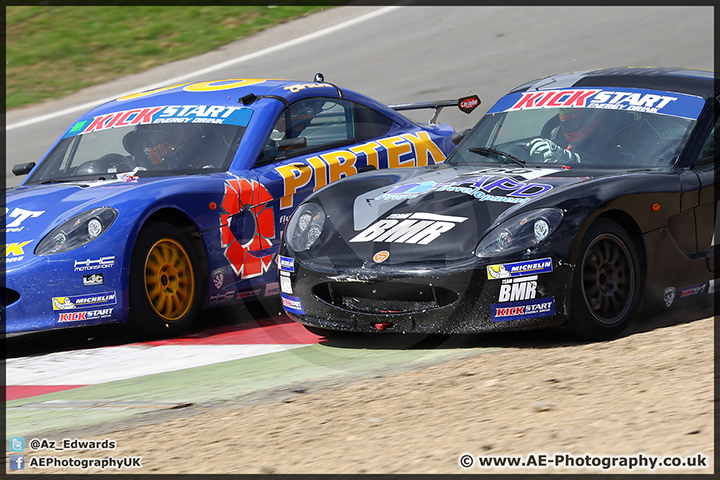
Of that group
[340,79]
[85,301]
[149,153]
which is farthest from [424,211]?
[340,79]

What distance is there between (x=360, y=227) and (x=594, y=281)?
48.3 inches

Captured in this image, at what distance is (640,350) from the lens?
434cm

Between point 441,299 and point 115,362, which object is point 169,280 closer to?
point 115,362

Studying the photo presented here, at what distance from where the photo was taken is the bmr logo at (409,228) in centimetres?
477

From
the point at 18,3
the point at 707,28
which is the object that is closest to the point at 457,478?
the point at 707,28

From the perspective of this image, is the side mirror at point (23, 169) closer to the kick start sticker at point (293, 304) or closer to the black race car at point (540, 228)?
the black race car at point (540, 228)

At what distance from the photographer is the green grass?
14.9m

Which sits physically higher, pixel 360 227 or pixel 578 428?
pixel 360 227

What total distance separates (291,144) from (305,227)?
4.11 feet

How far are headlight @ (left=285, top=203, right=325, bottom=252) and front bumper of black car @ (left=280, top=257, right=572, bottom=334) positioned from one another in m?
0.26

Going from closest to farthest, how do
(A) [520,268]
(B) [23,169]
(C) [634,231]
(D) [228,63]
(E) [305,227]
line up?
(A) [520,268] < (C) [634,231] < (E) [305,227] < (B) [23,169] < (D) [228,63]

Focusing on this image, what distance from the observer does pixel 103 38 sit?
16.2 metres

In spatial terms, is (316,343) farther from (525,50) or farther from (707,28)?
(707,28)

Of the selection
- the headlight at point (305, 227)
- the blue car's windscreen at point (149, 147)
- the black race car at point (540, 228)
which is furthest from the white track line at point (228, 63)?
the black race car at point (540, 228)
